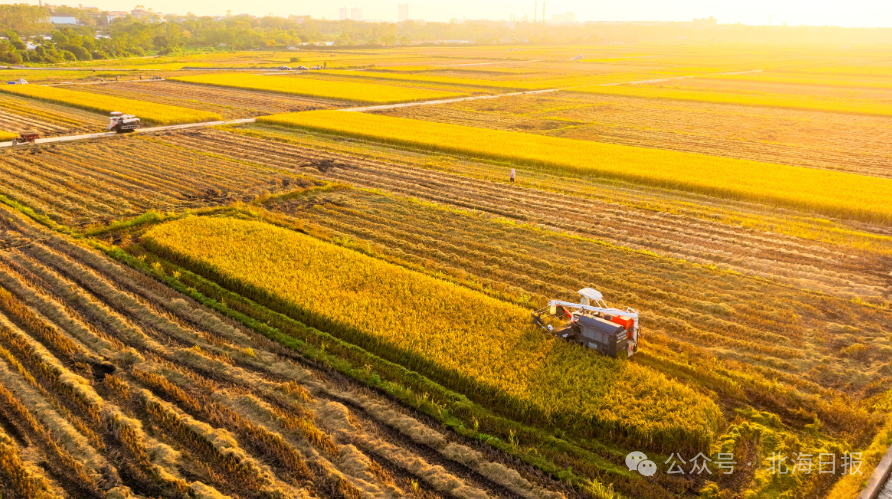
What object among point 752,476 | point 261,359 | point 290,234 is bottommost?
point 752,476

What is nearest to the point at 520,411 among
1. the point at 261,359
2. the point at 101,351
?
the point at 261,359

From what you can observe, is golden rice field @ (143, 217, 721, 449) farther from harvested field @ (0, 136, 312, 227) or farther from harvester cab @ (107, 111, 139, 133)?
harvester cab @ (107, 111, 139, 133)

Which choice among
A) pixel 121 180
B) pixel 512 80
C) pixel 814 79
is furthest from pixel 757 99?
pixel 121 180

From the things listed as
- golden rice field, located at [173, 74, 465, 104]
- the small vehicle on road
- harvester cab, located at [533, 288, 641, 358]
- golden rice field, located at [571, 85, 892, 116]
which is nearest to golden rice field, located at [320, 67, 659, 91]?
golden rice field, located at [571, 85, 892, 116]

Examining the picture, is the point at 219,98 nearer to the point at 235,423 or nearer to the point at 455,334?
the point at 455,334

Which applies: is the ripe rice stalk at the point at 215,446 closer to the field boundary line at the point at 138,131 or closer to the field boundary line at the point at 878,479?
the field boundary line at the point at 878,479

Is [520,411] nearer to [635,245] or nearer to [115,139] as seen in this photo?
[635,245]

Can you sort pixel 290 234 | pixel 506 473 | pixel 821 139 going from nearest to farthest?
pixel 506 473 < pixel 290 234 < pixel 821 139
